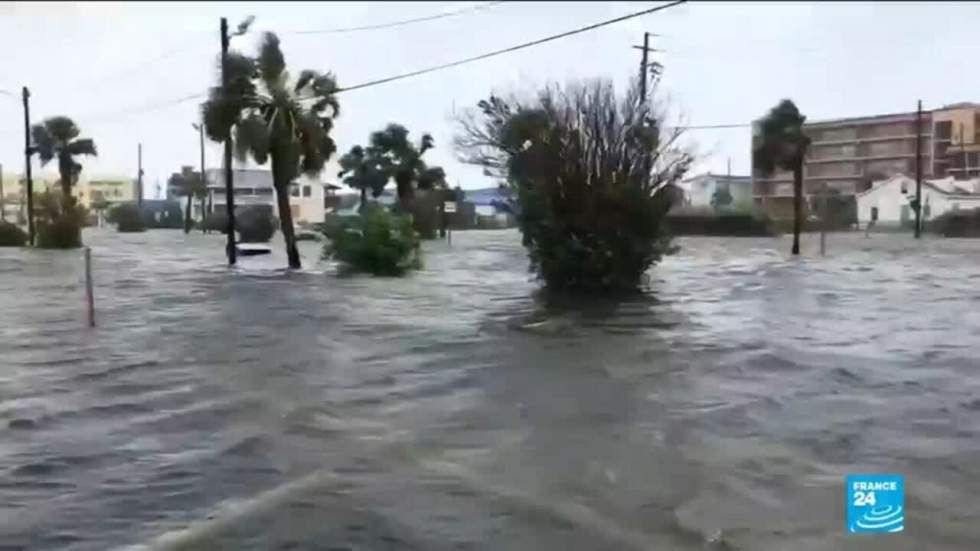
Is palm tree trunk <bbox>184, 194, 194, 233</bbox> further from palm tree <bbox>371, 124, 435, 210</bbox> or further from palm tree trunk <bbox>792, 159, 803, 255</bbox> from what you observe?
palm tree trunk <bbox>792, 159, 803, 255</bbox>

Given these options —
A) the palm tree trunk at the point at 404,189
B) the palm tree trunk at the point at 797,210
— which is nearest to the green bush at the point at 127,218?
the palm tree trunk at the point at 404,189

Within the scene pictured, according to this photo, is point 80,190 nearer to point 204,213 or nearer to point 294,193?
point 294,193

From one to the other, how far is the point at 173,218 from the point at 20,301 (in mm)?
37807

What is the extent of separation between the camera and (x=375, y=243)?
24734 mm

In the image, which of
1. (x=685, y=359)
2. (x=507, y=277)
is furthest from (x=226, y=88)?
(x=685, y=359)

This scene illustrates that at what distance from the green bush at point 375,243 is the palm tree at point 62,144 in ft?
24.0

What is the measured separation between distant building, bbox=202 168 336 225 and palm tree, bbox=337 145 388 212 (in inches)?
62.5

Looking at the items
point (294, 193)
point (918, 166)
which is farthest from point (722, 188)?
point (918, 166)

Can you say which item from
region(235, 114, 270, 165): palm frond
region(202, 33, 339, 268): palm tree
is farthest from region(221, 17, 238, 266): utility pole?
region(235, 114, 270, 165): palm frond

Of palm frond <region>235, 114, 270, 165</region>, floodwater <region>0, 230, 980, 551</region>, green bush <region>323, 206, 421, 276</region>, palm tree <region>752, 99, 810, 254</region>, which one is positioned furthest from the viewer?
palm tree <region>752, 99, 810, 254</region>

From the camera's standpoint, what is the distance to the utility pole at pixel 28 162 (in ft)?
65.7

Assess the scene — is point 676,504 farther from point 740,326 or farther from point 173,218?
point 173,218

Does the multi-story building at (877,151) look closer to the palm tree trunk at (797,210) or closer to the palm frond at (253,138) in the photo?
the palm tree trunk at (797,210)

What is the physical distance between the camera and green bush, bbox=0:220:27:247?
31.5m
